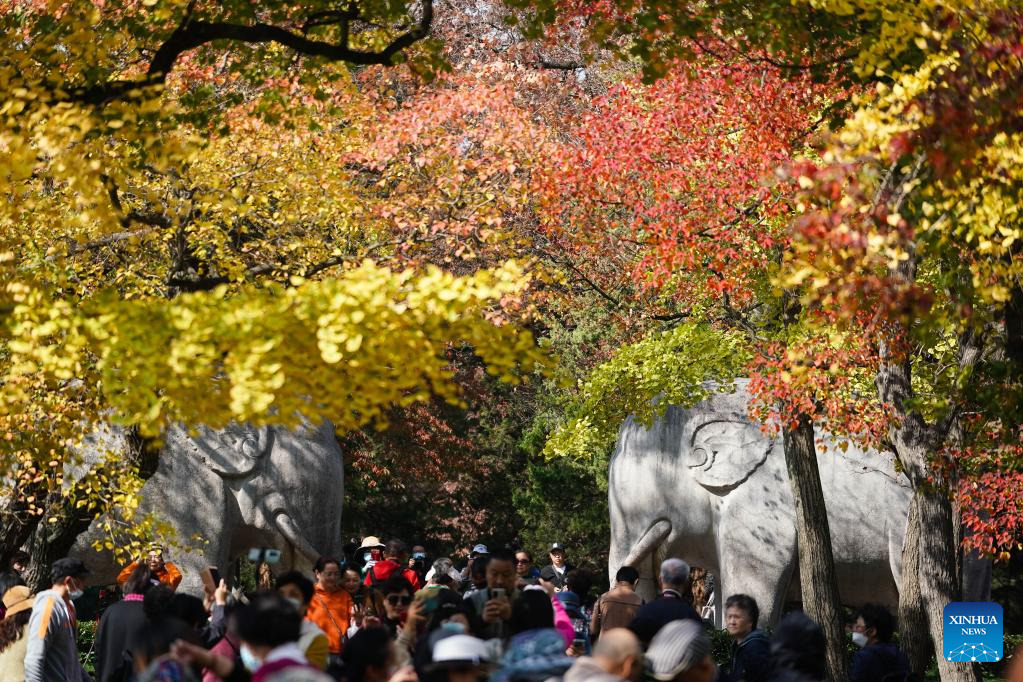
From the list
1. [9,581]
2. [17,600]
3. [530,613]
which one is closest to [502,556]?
[530,613]

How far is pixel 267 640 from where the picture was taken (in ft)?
19.6

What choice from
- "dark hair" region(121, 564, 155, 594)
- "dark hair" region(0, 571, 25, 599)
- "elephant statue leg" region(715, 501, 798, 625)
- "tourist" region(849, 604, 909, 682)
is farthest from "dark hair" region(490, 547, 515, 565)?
"elephant statue leg" region(715, 501, 798, 625)

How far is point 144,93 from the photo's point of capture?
9.09 m

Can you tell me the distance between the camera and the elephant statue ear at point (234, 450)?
1805 cm

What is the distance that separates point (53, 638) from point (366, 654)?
4432 millimetres

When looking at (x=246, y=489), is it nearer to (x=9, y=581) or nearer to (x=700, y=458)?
(x=700, y=458)

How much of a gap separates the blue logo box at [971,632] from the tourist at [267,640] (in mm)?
7224

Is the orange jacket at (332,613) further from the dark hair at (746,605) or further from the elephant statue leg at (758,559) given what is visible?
the elephant statue leg at (758,559)

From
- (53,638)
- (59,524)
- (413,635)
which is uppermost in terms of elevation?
(413,635)

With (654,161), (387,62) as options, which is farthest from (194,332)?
(654,161)

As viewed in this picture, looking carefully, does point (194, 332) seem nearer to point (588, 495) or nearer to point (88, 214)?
point (88, 214)

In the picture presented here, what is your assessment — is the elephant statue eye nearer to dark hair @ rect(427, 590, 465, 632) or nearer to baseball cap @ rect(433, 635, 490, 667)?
dark hair @ rect(427, 590, 465, 632)

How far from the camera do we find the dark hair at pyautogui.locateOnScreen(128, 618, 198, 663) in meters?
6.42

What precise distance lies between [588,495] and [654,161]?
685 inches
